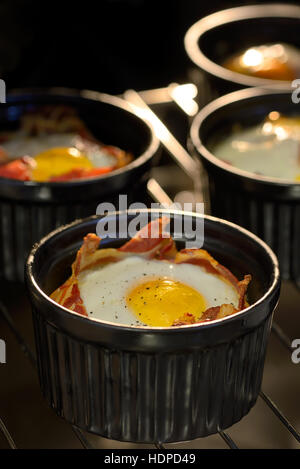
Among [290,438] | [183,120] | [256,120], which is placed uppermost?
[256,120]

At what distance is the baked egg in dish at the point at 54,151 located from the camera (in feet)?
5.56

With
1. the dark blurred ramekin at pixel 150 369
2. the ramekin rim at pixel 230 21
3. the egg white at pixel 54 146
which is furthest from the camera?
the ramekin rim at pixel 230 21

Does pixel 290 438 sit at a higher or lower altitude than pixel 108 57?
lower

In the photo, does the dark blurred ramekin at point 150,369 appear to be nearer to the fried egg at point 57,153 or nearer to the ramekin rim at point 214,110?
the ramekin rim at point 214,110

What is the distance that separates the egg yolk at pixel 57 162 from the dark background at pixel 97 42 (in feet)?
1.70

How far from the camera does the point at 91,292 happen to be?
4.31 feet

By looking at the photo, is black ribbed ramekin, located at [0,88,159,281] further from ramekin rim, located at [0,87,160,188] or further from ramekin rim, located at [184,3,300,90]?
ramekin rim, located at [184,3,300,90]

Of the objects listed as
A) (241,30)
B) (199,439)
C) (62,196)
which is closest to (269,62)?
(241,30)

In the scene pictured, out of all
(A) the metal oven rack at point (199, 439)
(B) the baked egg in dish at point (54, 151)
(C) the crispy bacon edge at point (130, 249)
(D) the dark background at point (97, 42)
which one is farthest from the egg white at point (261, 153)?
(D) the dark background at point (97, 42)

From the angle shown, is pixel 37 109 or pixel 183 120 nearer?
pixel 37 109

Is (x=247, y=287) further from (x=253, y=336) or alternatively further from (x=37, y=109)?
(x=37, y=109)

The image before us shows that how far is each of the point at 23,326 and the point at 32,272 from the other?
75 cm

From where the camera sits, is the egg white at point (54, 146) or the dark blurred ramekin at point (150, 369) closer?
the dark blurred ramekin at point (150, 369)

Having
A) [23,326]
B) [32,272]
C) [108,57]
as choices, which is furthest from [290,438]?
[108,57]
